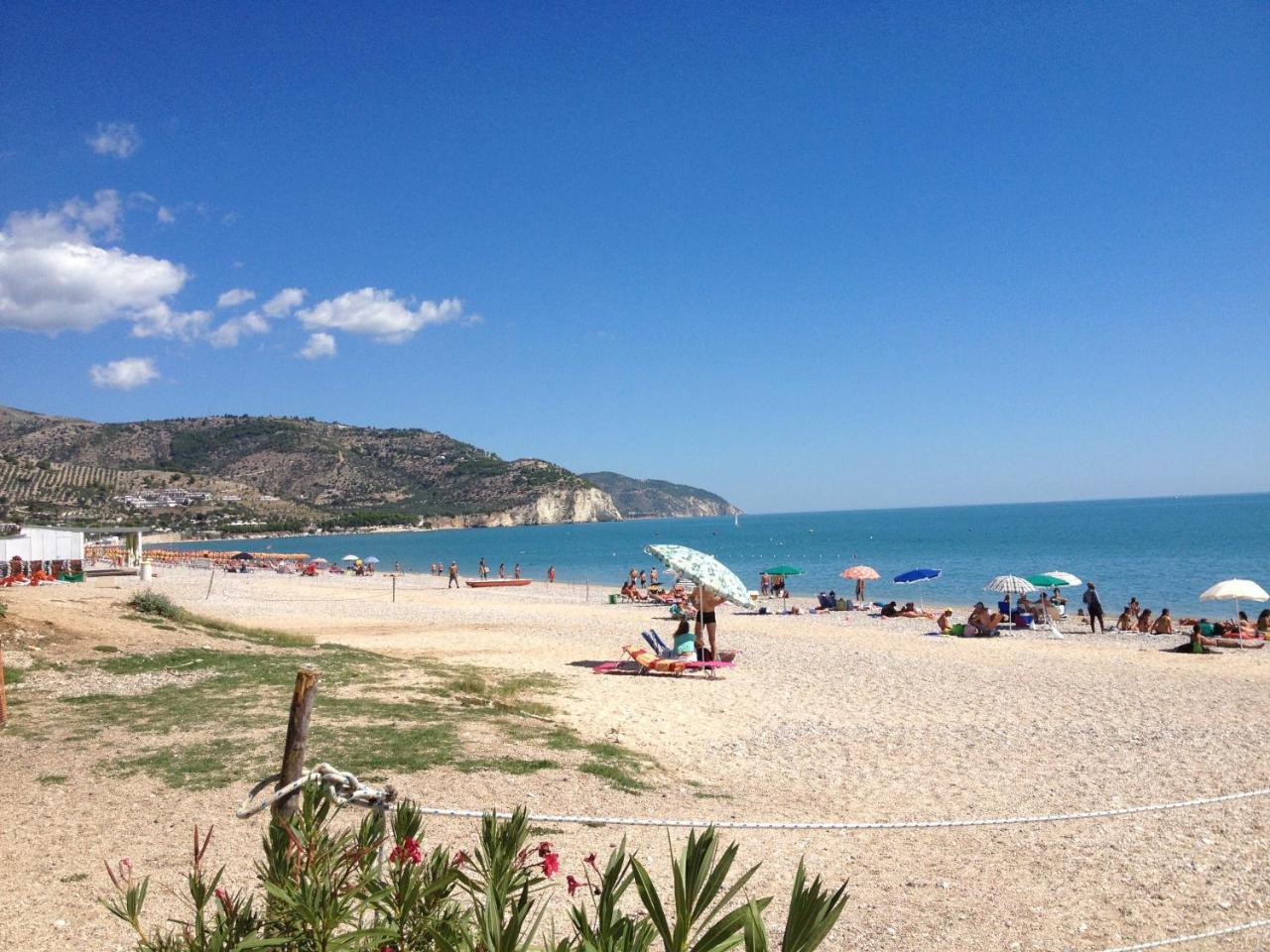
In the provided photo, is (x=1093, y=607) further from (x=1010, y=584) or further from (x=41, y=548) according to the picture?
(x=41, y=548)

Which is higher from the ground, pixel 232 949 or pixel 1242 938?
Result: pixel 232 949

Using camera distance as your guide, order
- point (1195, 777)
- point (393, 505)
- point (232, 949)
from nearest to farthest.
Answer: point (232, 949) < point (1195, 777) < point (393, 505)

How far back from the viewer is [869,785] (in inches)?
312

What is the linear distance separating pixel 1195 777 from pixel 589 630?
14605 millimetres

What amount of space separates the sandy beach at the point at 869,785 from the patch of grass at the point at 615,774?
5.2 inches

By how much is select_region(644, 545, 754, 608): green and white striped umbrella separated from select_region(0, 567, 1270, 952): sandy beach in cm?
134

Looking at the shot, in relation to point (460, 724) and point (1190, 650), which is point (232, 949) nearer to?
point (460, 724)

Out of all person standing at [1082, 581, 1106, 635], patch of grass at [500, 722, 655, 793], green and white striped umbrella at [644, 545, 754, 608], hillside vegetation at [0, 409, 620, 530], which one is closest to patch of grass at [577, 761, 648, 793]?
patch of grass at [500, 722, 655, 793]

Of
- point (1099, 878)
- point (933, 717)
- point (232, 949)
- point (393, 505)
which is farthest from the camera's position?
point (393, 505)

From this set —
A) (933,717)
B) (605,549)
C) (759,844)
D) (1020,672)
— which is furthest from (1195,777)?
(605,549)

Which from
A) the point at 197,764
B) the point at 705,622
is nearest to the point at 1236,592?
the point at 705,622

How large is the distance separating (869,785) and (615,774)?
2.35 metres

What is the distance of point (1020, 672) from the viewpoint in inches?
600

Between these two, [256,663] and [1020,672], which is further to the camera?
[1020,672]
